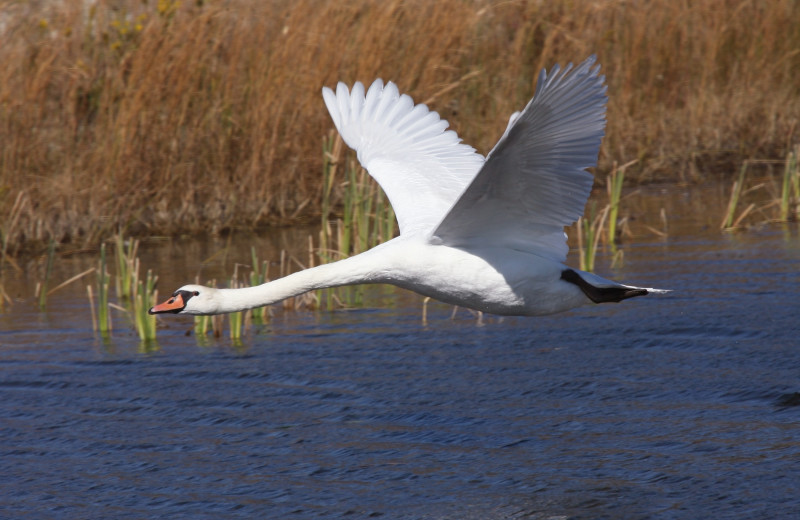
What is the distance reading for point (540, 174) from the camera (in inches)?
193

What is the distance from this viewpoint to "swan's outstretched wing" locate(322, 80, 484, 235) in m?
6.63

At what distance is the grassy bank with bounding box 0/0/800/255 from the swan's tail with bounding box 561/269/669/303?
19.0 feet

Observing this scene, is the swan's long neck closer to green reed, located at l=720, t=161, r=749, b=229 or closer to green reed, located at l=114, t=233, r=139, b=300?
green reed, located at l=114, t=233, r=139, b=300

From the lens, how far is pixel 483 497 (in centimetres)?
505

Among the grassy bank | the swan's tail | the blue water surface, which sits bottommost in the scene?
the blue water surface

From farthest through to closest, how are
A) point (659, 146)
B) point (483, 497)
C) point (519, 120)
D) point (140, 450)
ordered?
point (659, 146) < point (140, 450) < point (483, 497) < point (519, 120)

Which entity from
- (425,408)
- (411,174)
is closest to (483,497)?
(425,408)

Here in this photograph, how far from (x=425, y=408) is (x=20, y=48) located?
20.3 feet

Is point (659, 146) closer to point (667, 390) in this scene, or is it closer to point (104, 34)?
point (104, 34)

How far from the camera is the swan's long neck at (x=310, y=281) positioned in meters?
5.29

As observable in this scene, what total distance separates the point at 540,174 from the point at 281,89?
→ 22.3 ft

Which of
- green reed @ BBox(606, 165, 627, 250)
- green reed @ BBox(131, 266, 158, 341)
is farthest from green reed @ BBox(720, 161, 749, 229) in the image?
green reed @ BBox(131, 266, 158, 341)

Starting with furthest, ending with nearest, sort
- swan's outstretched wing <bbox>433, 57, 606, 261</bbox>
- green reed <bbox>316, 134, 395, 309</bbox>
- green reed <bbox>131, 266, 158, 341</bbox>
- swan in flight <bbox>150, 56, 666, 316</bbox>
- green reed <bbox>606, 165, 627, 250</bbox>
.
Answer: green reed <bbox>606, 165, 627, 250</bbox> → green reed <bbox>316, 134, 395, 309</bbox> → green reed <bbox>131, 266, 158, 341</bbox> → swan in flight <bbox>150, 56, 666, 316</bbox> → swan's outstretched wing <bbox>433, 57, 606, 261</bbox>

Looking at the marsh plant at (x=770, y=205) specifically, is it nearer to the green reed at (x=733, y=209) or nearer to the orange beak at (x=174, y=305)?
the green reed at (x=733, y=209)
